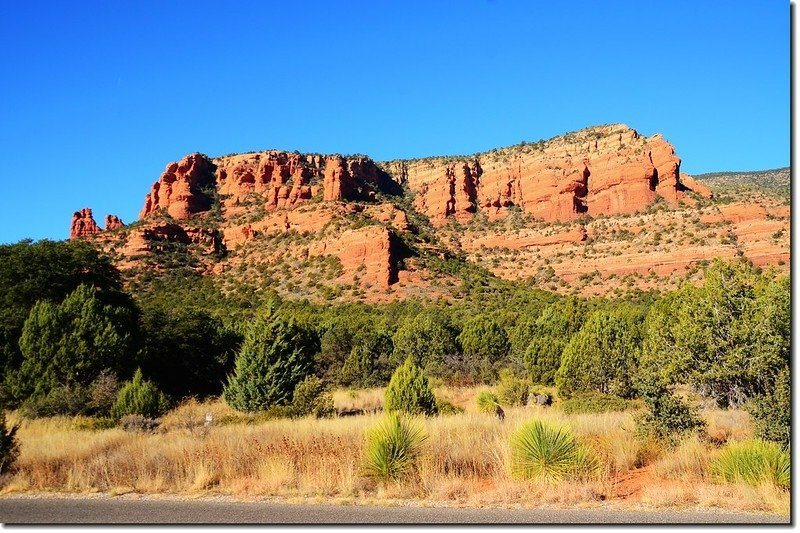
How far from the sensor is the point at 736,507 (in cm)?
623

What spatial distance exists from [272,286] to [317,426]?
64820mm

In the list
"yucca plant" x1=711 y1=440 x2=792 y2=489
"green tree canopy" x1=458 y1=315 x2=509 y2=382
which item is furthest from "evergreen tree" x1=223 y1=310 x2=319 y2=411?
"green tree canopy" x1=458 y1=315 x2=509 y2=382

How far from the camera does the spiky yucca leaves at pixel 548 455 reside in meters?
7.54

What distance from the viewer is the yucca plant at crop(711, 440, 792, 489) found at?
692 cm

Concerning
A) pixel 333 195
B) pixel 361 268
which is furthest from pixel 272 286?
pixel 333 195

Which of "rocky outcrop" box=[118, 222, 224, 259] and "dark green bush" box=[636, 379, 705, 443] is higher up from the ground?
"rocky outcrop" box=[118, 222, 224, 259]

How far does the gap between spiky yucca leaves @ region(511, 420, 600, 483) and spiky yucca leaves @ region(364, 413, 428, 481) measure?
1.48 meters

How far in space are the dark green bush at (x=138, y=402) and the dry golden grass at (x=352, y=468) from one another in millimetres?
5764

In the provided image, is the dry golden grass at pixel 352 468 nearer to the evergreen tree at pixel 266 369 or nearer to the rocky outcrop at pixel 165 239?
the evergreen tree at pixel 266 369

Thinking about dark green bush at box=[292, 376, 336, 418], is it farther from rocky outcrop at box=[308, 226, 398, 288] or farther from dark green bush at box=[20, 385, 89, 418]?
rocky outcrop at box=[308, 226, 398, 288]

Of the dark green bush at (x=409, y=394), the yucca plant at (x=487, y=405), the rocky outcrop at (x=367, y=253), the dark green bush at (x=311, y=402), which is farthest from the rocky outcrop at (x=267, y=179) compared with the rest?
the dark green bush at (x=409, y=394)

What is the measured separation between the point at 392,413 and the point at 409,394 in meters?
6.78

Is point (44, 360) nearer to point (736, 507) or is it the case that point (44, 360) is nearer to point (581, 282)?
point (736, 507)

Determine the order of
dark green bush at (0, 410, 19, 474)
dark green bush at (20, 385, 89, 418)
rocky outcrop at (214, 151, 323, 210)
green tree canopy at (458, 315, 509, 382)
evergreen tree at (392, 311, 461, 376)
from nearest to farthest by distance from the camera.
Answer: dark green bush at (0, 410, 19, 474) < dark green bush at (20, 385, 89, 418) < green tree canopy at (458, 315, 509, 382) < evergreen tree at (392, 311, 461, 376) < rocky outcrop at (214, 151, 323, 210)
